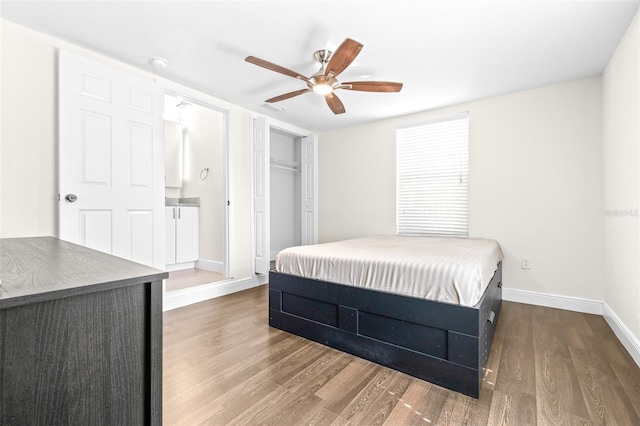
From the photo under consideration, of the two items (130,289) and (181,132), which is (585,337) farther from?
(181,132)

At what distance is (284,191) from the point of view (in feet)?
18.0

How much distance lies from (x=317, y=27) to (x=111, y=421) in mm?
2370

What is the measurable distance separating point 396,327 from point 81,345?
1.61 metres

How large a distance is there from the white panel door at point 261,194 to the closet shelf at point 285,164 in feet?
3.60

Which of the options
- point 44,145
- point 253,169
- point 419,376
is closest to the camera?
point 419,376

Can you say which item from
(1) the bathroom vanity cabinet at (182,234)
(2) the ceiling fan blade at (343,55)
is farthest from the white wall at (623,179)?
(1) the bathroom vanity cabinet at (182,234)

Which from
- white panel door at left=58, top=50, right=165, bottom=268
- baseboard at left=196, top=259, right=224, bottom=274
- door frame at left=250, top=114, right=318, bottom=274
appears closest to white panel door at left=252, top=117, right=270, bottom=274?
door frame at left=250, top=114, right=318, bottom=274

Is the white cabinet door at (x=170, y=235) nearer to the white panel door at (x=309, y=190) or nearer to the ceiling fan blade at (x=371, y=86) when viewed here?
the white panel door at (x=309, y=190)

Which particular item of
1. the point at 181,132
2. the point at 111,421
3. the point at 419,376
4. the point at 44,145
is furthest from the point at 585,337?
the point at 181,132

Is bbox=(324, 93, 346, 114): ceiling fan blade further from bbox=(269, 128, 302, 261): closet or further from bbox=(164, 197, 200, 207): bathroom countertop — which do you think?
bbox=(164, 197, 200, 207): bathroom countertop

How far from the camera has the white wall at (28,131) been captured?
6.95 ft

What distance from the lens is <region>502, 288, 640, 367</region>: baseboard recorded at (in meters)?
2.04

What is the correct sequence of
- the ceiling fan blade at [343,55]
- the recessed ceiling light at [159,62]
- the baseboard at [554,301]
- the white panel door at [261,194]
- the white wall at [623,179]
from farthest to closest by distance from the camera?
the white panel door at [261,194] < the baseboard at [554,301] < the recessed ceiling light at [159,62] < the white wall at [623,179] < the ceiling fan blade at [343,55]

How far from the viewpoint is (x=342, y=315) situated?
2.08 meters
